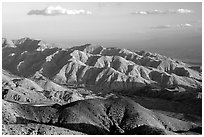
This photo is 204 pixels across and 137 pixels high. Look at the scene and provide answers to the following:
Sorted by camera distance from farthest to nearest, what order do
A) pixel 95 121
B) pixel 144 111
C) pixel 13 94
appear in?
1. pixel 13 94
2. pixel 144 111
3. pixel 95 121

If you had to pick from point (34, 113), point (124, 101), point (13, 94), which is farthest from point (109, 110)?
point (13, 94)

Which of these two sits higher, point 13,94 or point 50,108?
point 50,108

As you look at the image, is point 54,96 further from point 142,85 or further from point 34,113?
point 142,85

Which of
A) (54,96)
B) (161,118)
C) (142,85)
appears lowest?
(142,85)

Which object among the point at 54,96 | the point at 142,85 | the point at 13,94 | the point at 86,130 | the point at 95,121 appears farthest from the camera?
the point at 142,85

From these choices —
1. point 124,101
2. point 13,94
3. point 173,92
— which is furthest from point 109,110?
point 173,92

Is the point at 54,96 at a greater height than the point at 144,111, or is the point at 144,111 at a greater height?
the point at 144,111

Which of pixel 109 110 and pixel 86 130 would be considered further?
pixel 109 110

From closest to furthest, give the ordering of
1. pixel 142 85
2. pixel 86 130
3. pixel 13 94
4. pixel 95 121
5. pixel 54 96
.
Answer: pixel 86 130, pixel 95 121, pixel 13 94, pixel 54 96, pixel 142 85

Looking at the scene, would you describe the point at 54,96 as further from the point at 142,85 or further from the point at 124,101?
the point at 142,85
